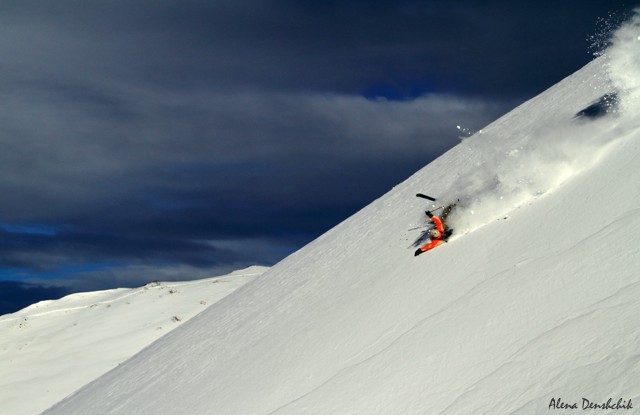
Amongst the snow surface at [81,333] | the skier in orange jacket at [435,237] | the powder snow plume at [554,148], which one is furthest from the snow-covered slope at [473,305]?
the snow surface at [81,333]

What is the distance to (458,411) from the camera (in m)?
3.46

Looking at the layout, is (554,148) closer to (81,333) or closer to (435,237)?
(435,237)

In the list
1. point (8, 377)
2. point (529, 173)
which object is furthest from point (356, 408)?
point (8, 377)

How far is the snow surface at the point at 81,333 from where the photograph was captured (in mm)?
14844

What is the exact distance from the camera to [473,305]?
4477 millimetres

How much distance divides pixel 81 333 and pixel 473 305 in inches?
557

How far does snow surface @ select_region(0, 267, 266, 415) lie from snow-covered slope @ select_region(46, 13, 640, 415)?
652 cm

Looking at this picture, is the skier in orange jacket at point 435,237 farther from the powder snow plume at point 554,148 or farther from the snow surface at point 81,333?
the snow surface at point 81,333

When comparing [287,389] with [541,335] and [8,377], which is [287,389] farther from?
[8,377]

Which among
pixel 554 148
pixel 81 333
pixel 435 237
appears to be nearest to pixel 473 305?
pixel 435 237

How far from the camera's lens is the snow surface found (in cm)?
1484

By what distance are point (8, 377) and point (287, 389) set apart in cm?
1278

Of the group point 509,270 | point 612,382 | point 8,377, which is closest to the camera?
point 612,382

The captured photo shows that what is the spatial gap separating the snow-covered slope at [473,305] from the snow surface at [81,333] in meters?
6.52
